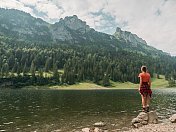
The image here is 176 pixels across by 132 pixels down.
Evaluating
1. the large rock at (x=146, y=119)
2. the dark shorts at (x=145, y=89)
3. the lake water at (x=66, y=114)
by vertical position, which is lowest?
the lake water at (x=66, y=114)

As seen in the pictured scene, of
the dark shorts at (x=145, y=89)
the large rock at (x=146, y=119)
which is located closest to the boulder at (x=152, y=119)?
the large rock at (x=146, y=119)

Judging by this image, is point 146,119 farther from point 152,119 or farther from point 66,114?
point 66,114

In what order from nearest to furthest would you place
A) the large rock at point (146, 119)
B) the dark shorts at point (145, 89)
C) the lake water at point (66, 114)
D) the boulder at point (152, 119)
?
the dark shorts at point (145, 89) < the large rock at point (146, 119) < the boulder at point (152, 119) < the lake water at point (66, 114)

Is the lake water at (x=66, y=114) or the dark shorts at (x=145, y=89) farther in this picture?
the lake water at (x=66, y=114)

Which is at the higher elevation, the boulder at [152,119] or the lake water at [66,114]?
the boulder at [152,119]

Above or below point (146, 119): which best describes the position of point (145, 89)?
above

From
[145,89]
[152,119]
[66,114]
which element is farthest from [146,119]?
[66,114]

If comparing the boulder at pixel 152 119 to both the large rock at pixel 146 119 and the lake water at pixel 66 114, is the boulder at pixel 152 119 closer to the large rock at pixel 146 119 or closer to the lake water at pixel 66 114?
the large rock at pixel 146 119

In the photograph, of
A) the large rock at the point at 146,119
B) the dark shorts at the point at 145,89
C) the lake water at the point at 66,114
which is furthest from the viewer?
the lake water at the point at 66,114

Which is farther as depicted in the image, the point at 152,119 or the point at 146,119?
the point at 152,119

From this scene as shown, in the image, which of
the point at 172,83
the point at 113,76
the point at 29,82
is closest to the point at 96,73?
the point at 113,76

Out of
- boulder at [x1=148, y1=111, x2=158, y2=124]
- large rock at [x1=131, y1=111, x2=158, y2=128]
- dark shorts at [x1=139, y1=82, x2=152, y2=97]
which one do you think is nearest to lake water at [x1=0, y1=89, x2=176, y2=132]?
large rock at [x1=131, y1=111, x2=158, y2=128]

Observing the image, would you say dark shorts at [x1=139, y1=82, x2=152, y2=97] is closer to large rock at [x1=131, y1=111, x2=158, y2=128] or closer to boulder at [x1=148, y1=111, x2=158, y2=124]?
large rock at [x1=131, y1=111, x2=158, y2=128]

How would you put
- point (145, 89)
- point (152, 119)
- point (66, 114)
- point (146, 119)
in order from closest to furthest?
1. point (145, 89)
2. point (146, 119)
3. point (152, 119)
4. point (66, 114)
